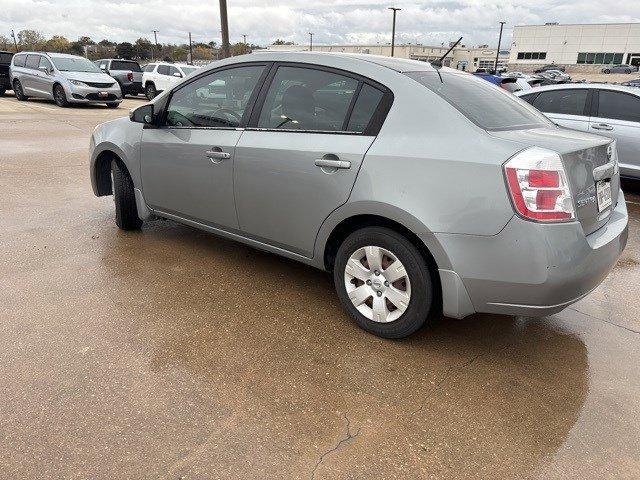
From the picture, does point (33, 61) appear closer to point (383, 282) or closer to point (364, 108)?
point (364, 108)

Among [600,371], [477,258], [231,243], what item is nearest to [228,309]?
[231,243]

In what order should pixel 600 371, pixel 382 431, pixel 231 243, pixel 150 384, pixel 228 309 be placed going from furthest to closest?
pixel 231 243 → pixel 228 309 → pixel 600 371 → pixel 150 384 → pixel 382 431

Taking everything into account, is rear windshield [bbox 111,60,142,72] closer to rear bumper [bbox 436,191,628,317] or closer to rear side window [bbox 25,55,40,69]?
rear side window [bbox 25,55,40,69]

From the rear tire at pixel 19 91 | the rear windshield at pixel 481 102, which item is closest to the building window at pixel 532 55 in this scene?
the rear tire at pixel 19 91

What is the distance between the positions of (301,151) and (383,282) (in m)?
0.98

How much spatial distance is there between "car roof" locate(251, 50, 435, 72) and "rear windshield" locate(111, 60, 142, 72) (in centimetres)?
2229

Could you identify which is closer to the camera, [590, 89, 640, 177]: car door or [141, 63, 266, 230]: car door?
[141, 63, 266, 230]: car door

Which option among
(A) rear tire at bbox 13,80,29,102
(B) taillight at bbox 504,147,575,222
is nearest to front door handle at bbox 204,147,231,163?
(B) taillight at bbox 504,147,575,222

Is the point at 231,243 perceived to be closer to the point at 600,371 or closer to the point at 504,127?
the point at 504,127

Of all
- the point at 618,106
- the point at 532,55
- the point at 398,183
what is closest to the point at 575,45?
the point at 532,55

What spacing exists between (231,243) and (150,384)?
2305 mm

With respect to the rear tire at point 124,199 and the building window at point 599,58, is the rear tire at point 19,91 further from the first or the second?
the building window at point 599,58

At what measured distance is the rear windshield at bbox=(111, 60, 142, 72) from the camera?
23.1 meters

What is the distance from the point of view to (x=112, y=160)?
486 centimetres
